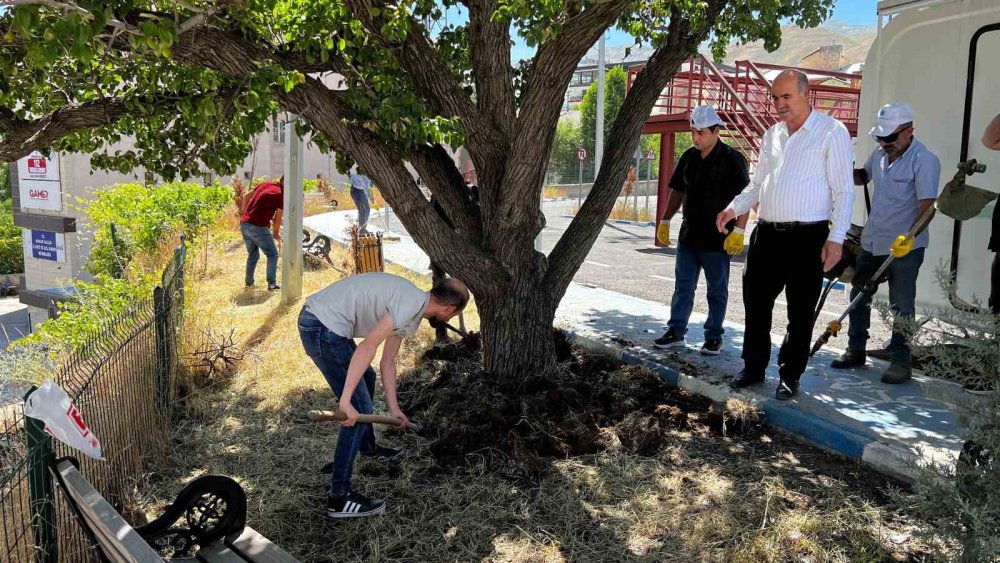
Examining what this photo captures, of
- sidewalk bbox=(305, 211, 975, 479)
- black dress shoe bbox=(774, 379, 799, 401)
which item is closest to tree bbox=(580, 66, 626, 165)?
sidewalk bbox=(305, 211, 975, 479)

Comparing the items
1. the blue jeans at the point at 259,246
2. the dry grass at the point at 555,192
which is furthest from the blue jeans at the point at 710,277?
the dry grass at the point at 555,192

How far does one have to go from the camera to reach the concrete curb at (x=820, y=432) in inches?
156

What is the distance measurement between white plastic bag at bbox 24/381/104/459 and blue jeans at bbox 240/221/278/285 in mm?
7726

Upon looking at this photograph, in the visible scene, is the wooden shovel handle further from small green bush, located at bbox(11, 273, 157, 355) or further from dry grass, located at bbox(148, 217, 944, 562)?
small green bush, located at bbox(11, 273, 157, 355)

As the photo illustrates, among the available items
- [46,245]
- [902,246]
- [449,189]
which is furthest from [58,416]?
[46,245]

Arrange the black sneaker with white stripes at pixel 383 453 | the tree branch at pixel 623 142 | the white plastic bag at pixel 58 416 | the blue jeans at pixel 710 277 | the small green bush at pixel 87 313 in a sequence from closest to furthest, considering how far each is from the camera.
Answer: the white plastic bag at pixel 58 416 < the black sneaker with white stripes at pixel 383 453 < the tree branch at pixel 623 142 < the small green bush at pixel 87 313 < the blue jeans at pixel 710 277

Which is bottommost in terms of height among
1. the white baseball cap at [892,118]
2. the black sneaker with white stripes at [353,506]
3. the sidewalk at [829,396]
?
the black sneaker with white stripes at [353,506]

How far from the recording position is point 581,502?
3.81m

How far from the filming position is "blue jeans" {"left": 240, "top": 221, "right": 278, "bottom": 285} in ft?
33.1

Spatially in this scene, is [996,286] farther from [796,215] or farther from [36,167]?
[36,167]

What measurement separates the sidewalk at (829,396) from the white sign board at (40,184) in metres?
18.0

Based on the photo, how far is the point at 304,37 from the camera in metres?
4.52

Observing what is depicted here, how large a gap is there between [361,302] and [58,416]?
1527 millimetres

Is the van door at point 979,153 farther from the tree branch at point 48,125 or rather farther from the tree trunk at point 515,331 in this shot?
the tree branch at point 48,125
